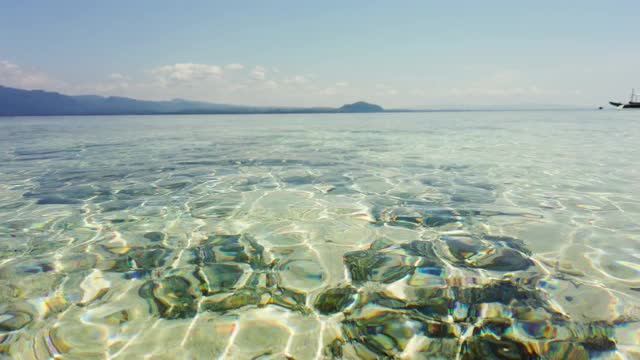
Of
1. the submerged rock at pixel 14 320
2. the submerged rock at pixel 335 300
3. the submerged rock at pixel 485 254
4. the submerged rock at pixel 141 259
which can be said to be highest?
the submerged rock at pixel 14 320

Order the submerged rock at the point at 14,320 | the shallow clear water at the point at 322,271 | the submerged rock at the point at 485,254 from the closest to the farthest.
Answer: the shallow clear water at the point at 322,271 → the submerged rock at the point at 14,320 → the submerged rock at the point at 485,254

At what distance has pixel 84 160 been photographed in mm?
10492

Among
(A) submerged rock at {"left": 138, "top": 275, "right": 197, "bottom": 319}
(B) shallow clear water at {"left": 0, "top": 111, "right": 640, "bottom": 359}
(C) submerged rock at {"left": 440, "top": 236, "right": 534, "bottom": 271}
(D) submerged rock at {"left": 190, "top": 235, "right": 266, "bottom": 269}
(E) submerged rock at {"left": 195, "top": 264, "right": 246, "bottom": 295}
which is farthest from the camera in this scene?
(D) submerged rock at {"left": 190, "top": 235, "right": 266, "bottom": 269}

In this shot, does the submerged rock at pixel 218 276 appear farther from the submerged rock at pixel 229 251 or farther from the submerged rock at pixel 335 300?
the submerged rock at pixel 335 300

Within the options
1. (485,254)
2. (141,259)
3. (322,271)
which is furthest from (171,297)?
(485,254)

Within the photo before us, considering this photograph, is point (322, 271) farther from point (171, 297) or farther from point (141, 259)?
point (141, 259)

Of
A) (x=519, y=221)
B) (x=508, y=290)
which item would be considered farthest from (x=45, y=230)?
(x=519, y=221)

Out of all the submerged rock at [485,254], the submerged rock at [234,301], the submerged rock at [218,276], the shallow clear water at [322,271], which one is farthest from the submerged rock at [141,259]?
the submerged rock at [485,254]

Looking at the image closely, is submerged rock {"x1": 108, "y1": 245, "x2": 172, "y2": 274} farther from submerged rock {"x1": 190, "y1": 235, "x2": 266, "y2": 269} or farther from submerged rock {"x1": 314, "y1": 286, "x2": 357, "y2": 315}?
submerged rock {"x1": 314, "y1": 286, "x2": 357, "y2": 315}

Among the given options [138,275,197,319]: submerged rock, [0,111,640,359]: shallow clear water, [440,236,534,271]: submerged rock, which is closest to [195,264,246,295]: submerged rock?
[0,111,640,359]: shallow clear water

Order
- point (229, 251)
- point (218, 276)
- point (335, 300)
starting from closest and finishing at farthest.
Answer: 1. point (335, 300)
2. point (218, 276)
3. point (229, 251)

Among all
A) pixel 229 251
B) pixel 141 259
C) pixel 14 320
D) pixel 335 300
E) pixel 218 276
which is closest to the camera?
pixel 14 320

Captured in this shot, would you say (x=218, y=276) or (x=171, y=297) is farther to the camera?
(x=218, y=276)

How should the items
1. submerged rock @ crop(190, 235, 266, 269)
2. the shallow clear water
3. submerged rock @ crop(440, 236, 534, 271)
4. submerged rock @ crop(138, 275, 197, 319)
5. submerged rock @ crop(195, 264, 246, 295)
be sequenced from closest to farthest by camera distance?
the shallow clear water
submerged rock @ crop(138, 275, 197, 319)
submerged rock @ crop(195, 264, 246, 295)
submerged rock @ crop(440, 236, 534, 271)
submerged rock @ crop(190, 235, 266, 269)
